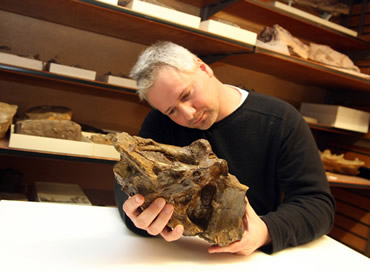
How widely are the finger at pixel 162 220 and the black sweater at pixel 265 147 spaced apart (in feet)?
1.48

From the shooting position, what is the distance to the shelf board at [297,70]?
252 centimetres

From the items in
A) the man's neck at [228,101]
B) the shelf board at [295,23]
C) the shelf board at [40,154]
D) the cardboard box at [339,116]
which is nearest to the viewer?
the man's neck at [228,101]

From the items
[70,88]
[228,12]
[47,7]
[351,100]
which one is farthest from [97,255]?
[351,100]

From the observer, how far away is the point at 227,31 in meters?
2.23

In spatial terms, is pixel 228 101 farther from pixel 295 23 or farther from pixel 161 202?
pixel 295 23

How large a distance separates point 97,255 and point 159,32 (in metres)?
1.70

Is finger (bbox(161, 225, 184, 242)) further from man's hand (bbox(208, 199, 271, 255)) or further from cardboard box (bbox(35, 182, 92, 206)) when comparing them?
cardboard box (bbox(35, 182, 92, 206))

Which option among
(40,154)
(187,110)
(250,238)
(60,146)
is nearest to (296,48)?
(187,110)

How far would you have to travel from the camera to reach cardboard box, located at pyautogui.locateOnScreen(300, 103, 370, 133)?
117 inches

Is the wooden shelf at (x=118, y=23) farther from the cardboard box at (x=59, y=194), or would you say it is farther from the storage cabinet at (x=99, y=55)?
the cardboard box at (x=59, y=194)

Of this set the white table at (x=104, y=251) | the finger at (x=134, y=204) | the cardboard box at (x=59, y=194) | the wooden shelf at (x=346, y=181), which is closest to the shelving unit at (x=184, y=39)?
the cardboard box at (x=59, y=194)

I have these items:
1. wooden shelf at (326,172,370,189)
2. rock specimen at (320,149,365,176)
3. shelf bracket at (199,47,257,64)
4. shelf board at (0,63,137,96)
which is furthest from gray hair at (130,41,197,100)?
rock specimen at (320,149,365,176)

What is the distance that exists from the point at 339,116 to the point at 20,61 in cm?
238

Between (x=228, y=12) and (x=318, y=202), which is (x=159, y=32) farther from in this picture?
(x=318, y=202)
